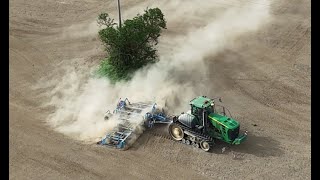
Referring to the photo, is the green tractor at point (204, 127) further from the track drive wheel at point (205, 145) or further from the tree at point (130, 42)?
the tree at point (130, 42)

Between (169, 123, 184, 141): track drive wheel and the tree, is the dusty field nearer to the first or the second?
(169, 123, 184, 141): track drive wheel

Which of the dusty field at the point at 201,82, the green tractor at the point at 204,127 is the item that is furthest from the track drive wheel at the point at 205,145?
the dusty field at the point at 201,82

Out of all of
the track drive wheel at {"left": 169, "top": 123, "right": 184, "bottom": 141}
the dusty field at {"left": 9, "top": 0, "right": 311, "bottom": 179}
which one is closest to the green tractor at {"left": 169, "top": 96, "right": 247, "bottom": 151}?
the track drive wheel at {"left": 169, "top": 123, "right": 184, "bottom": 141}

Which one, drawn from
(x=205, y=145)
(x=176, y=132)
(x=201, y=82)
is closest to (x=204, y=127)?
(x=205, y=145)

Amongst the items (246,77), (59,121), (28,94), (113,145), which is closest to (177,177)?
(113,145)

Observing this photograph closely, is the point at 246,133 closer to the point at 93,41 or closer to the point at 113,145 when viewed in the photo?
the point at 113,145

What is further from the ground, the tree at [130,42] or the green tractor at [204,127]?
the tree at [130,42]

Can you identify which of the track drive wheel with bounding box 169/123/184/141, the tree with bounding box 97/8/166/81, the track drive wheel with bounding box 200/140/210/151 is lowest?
the track drive wheel with bounding box 200/140/210/151
